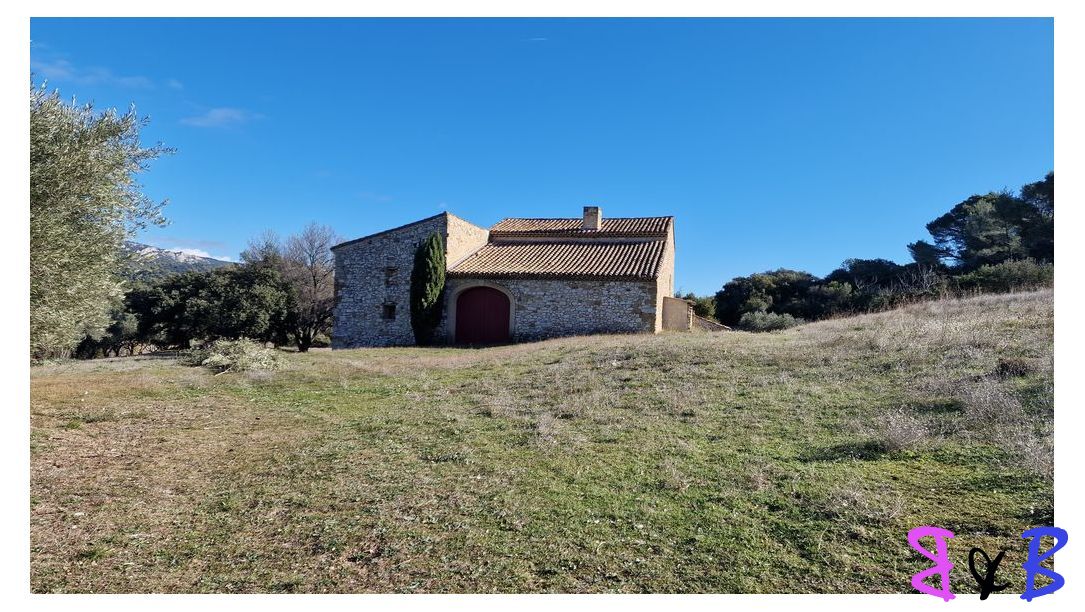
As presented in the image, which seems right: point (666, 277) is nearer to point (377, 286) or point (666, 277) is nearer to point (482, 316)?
point (482, 316)

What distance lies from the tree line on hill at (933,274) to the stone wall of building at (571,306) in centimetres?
899

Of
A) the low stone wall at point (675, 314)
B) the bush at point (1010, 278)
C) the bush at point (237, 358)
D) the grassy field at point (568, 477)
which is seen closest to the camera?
the grassy field at point (568, 477)

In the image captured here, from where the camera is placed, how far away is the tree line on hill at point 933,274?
72.3 feet

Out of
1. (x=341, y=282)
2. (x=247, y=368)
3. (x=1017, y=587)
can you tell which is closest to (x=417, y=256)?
(x=341, y=282)

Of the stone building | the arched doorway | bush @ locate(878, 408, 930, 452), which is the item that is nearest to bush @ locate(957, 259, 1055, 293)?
the stone building

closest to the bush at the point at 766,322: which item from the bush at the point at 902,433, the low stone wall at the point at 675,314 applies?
the low stone wall at the point at 675,314

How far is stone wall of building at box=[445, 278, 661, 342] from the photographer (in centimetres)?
1967

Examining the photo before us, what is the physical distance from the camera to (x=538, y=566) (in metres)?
3.49

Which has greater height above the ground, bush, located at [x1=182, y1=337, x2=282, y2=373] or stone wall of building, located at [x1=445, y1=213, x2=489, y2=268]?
stone wall of building, located at [x1=445, y1=213, x2=489, y2=268]

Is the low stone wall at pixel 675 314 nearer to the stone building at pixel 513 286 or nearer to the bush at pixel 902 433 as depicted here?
the stone building at pixel 513 286

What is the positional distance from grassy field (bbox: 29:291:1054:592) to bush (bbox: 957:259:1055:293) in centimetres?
1147

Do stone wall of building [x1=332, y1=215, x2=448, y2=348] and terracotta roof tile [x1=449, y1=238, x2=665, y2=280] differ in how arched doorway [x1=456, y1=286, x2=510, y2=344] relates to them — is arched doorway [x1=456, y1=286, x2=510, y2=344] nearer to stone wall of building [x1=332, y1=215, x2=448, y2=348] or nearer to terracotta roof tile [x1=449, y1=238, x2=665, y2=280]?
terracotta roof tile [x1=449, y1=238, x2=665, y2=280]

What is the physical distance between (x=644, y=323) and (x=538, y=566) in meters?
16.6
